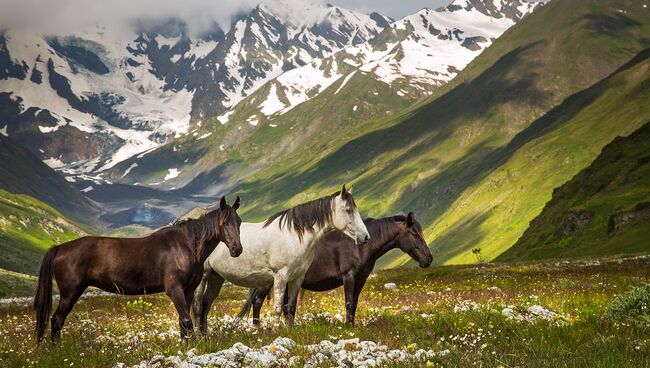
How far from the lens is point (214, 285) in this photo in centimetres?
1972

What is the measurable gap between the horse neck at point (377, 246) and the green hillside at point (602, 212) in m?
66.2

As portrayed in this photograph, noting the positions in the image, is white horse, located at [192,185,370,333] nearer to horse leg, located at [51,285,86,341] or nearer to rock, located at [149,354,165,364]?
horse leg, located at [51,285,86,341]

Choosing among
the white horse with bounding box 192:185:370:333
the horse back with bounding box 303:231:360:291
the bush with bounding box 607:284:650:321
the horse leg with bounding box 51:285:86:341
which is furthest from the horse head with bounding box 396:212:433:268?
the horse leg with bounding box 51:285:86:341

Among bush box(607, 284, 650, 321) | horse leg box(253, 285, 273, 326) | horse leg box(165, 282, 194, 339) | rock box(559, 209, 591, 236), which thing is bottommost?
rock box(559, 209, 591, 236)

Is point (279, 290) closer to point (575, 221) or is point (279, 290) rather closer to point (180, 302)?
point (180, 302)

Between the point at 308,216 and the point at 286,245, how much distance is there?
3.53ft

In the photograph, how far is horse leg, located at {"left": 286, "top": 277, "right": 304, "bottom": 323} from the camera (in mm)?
17609

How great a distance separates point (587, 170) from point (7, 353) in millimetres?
133152

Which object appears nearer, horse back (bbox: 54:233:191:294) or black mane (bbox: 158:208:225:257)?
horse back (bbox: 54:233:191:294)

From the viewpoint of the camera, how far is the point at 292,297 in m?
18.2

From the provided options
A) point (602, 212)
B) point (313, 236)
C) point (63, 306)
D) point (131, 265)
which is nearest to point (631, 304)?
point (313, 236)

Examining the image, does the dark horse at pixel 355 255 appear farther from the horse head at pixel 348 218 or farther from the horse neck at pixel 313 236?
the horse neck at pixel 313 236

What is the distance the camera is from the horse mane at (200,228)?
16875 millimetres

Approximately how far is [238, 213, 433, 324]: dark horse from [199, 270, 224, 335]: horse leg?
1223 mm
